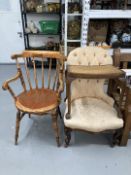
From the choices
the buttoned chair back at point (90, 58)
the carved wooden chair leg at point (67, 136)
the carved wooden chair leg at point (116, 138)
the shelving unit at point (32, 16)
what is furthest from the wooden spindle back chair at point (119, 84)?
the shelving unit at point (32, 16)

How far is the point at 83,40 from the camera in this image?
2.46 m

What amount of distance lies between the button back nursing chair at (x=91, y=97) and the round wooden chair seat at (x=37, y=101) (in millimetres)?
162

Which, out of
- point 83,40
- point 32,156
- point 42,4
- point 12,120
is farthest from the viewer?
point 42,4

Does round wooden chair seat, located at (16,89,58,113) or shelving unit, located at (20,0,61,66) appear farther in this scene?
shelving unit, located at (20,0,61,66)

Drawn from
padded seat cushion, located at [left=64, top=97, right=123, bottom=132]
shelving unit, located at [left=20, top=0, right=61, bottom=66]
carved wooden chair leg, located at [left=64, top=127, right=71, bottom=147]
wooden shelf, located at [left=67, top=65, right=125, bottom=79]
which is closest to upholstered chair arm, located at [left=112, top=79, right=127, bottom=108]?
padded seat cushion, located at [left=64, top=97, right=123, bottom=132]

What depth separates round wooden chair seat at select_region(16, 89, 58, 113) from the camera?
5.09 ft

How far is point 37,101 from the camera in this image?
167 centimetres

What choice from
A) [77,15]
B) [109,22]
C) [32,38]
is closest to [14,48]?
[32,38]

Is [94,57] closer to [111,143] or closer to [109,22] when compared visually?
[111,143]

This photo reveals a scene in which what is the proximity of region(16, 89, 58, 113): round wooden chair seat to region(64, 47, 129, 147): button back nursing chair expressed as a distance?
0.53 feet

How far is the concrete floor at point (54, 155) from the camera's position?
1.51m

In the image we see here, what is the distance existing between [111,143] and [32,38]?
9.17ft

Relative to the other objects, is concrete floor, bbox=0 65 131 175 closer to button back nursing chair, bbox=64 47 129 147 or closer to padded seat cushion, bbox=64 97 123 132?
button back nursing chair, bbox=64 47 129 147

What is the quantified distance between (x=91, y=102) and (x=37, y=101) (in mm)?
551
